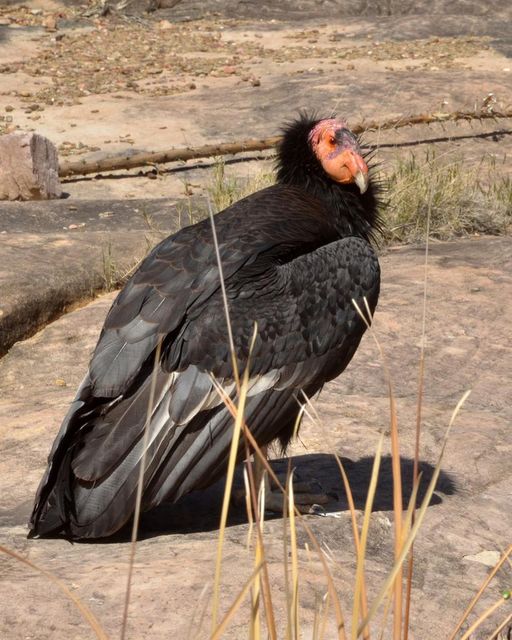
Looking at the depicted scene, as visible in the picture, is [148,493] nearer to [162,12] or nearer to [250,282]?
[250,282]

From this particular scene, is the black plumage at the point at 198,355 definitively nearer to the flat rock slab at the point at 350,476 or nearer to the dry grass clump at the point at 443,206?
the flat rock slab at the point at 350,476

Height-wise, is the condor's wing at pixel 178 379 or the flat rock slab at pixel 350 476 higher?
the condor's wing at pixel 178 379

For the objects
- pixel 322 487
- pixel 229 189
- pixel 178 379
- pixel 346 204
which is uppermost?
pixel 346 204

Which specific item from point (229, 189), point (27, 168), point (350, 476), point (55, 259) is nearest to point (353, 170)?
point (350, 476)

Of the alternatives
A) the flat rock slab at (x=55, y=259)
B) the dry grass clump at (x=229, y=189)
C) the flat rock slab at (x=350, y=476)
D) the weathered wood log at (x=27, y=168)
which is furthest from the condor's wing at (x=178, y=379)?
the weathered wood log at (x=27, y=168)

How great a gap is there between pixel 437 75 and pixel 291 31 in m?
4.24

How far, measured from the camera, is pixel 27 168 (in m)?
9.06

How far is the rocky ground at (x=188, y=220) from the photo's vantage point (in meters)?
Result: 3.20

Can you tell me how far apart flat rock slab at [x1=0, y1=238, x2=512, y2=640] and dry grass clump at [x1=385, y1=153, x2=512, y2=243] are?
30 cm

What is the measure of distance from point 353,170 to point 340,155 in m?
0.08

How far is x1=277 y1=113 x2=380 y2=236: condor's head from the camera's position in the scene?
461cm

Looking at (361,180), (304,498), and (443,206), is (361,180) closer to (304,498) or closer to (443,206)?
(304,498)

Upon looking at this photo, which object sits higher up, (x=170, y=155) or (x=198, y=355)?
(x=198, y=355)

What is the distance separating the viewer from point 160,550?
3.50 metres
